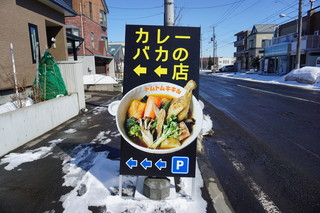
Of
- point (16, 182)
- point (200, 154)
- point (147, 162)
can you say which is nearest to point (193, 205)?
point (147, 162)

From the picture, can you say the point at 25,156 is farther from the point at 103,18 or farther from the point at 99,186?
the point at 103,18

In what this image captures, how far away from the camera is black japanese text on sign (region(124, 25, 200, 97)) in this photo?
2.95 metres

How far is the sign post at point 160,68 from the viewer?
9.63ft

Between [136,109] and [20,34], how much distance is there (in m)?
8.44

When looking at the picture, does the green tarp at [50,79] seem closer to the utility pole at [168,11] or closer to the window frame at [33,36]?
the window frame at [33,36]

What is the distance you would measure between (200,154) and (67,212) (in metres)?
2.97

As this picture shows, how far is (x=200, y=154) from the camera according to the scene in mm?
4852

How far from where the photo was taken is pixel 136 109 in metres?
2.89

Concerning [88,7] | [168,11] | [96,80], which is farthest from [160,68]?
[88,7]

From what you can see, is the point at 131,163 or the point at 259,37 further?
the point at 259,37

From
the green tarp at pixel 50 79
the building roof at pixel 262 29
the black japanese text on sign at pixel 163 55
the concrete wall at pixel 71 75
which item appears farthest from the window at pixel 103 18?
the building roof at pixel 262 29

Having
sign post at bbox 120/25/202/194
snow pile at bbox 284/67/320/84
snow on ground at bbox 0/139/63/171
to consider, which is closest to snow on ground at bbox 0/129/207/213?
snow on ground at bbox 0/139/63/171

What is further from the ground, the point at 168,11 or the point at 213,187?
the point at 168,11

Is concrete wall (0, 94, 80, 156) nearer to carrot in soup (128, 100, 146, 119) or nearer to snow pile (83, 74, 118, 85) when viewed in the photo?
carrot in soup (128, 100, 146, 119)
